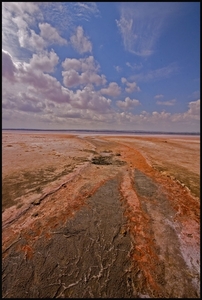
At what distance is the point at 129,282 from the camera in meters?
5.09

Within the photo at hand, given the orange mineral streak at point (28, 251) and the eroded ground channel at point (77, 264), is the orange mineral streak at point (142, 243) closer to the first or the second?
the eroded ground channel at point (77, 264)

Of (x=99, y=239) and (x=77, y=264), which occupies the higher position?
(x=99, y=239)

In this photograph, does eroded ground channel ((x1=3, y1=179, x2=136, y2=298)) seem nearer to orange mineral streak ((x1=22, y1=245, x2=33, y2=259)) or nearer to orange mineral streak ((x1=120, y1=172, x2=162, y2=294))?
orange mineral streak ((x1=22, y1=245, x2=33, y2=259))

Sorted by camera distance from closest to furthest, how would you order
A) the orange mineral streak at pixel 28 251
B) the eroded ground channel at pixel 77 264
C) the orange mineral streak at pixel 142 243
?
1. the eroded ground channel at pixel 77 264
2. the orange mineral streak at pixel 142 243
3. the orange mineral streak at pixel 28 251

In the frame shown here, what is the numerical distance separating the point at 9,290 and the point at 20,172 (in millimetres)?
11301

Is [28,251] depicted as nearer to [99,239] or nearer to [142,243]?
[99,239]

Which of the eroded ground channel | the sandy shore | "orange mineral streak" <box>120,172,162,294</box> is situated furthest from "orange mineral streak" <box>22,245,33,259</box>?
"orange mineral streak" <box>120,172,162,294</box>

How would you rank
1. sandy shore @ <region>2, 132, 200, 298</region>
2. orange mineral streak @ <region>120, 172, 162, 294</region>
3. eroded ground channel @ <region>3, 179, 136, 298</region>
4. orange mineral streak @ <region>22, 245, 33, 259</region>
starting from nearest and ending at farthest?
eroded ground channel @ <region>3, 179, 136, 298</region> < sandy shore @ <region>2, 132, 200, 298</region> < orange mineral streak @ <region>120, 172, 162, 294</region> < orange mineral streak @ <region>22, 245, 33, 259</region>

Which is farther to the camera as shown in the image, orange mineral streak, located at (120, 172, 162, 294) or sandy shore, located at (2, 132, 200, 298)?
orange mineral streak, located at (120, 172, 162, 294)

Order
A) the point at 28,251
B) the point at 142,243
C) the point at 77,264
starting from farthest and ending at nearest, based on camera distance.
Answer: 1. the point at 142,243
2. the point at 28,251
3. the point at 77,264

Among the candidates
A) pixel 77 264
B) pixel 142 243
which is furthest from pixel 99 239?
pixel 142 243

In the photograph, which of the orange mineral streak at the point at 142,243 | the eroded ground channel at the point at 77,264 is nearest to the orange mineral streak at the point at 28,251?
the eroded ground channel at the point at 77,264

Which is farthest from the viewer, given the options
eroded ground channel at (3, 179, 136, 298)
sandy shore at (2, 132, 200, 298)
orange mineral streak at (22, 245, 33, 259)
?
orange mineral streak at (22, 245, 33, 259)

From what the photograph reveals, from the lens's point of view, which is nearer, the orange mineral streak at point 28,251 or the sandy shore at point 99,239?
the sandy shore at point 99,239
